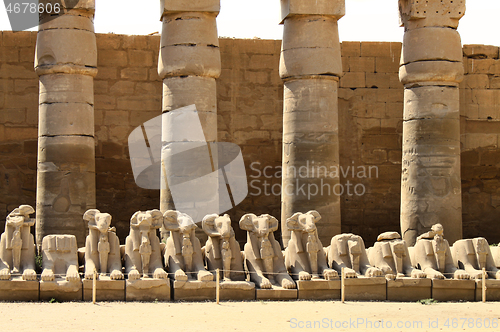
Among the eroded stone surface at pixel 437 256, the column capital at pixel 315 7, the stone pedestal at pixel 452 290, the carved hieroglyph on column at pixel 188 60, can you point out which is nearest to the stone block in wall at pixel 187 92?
the carved hieroglyph on column at pixel 188 60

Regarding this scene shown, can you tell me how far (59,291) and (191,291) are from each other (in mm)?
1959

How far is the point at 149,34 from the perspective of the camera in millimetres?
17609

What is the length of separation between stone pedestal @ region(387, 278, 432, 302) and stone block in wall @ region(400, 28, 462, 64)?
4976 mm

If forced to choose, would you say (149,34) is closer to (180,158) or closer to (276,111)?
(276,111)

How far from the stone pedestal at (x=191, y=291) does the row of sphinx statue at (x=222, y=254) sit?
3.7 inches

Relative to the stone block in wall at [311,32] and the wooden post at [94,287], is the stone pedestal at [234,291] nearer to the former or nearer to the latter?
the wooden post at [94,287]

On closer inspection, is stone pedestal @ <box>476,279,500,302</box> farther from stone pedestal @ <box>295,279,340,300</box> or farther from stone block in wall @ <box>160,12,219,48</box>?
stone block in wall @ <box>160,12,219,48</box>

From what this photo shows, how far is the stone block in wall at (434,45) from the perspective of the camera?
1404cm

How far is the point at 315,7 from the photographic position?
44.7ft

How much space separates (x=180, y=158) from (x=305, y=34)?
3.40 metres

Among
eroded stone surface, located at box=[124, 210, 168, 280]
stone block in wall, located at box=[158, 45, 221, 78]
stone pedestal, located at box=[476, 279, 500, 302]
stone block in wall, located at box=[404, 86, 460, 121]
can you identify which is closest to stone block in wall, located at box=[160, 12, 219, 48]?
stone block in wall, located at box=[158, 45, 221, 78]

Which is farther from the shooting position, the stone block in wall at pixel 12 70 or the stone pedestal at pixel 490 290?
the stone block in wall at pixel 12 70

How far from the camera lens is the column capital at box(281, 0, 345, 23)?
13.6 metres

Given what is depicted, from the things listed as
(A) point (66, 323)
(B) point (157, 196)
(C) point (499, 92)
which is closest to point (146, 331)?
(A) point (66, 323)
